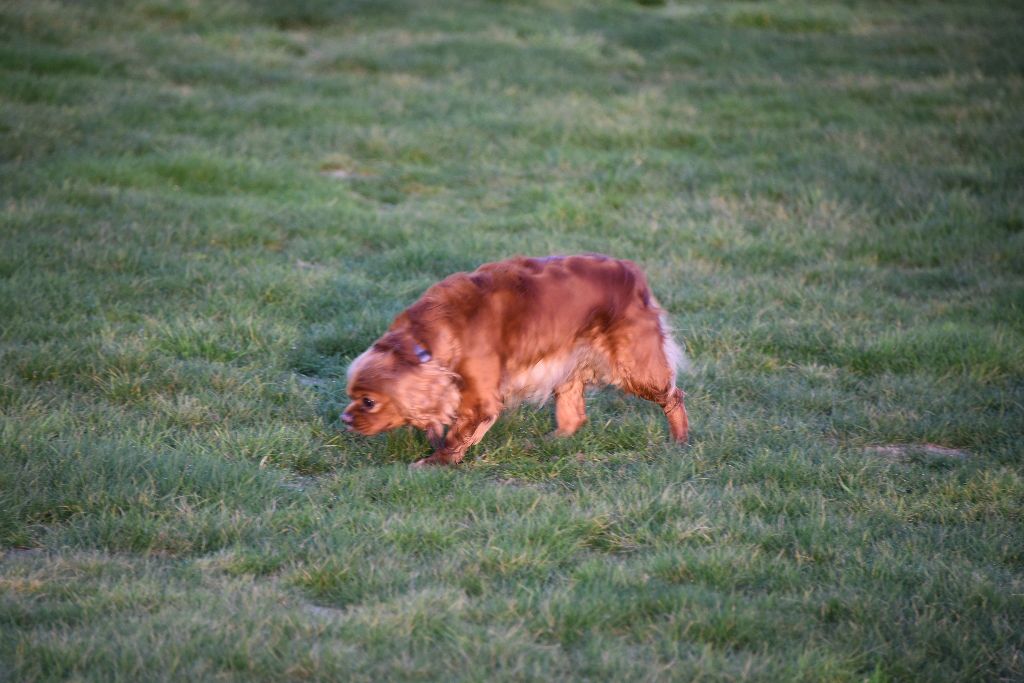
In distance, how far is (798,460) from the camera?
4.86 m

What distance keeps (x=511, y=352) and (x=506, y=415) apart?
0.71 metres

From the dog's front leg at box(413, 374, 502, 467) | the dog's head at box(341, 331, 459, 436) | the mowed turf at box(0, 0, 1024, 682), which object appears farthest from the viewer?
the dog's front leg at box(413, 374, 502, 467)

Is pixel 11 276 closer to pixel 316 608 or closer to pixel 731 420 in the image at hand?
pixel 316 608

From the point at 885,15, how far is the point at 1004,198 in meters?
9.71

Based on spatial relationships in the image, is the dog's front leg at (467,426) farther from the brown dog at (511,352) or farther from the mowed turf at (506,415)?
the mowed turf at (506,415)

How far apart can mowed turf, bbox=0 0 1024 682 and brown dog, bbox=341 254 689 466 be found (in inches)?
10.3

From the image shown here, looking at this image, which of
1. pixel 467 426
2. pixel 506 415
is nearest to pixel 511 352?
pixel 467 426

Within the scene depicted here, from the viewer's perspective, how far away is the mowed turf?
139 inches

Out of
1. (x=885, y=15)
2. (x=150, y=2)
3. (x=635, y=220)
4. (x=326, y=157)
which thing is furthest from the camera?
(x=885, y=15)

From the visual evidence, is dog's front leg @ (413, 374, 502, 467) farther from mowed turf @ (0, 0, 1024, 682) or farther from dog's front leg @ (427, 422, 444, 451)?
mowed turf @ (0, 0, 1024, 682)

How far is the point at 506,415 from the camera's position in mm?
5371

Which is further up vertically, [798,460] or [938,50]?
[938,50]

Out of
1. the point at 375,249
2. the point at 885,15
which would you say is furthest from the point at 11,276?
the point at 885,15

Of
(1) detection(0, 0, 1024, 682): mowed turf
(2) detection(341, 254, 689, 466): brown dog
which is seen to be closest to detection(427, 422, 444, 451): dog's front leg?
(2) detection(341, 254, 689, 466): brown dog
